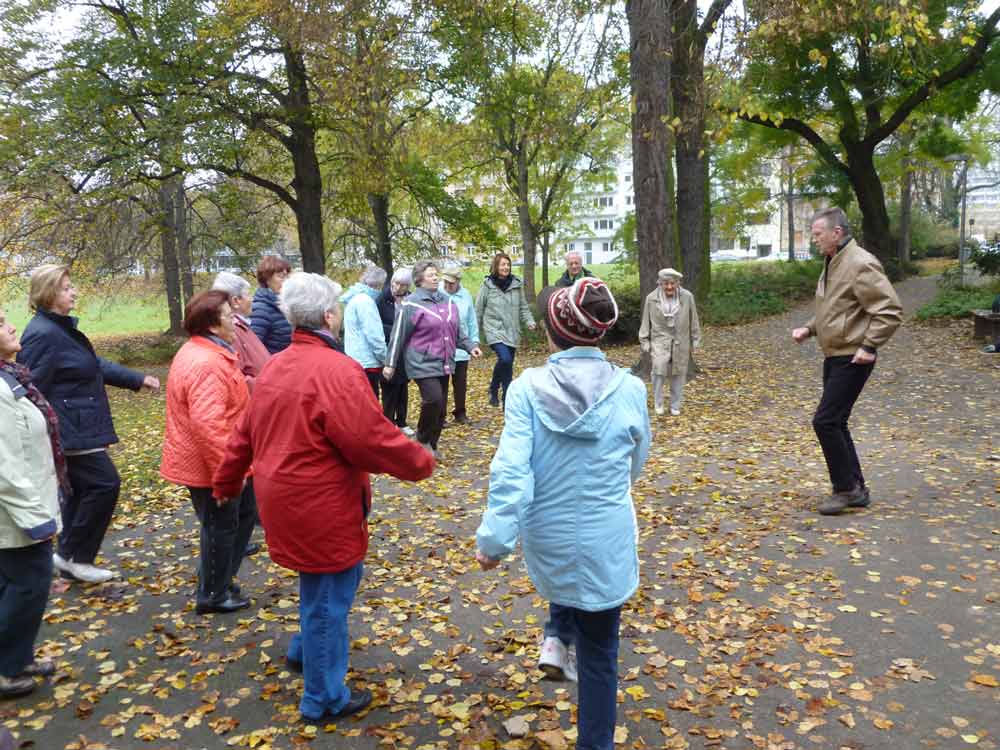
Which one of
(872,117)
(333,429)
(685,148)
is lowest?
(333,429)

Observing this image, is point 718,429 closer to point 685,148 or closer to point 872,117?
point 685,148

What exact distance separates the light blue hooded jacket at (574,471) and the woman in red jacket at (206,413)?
210cm

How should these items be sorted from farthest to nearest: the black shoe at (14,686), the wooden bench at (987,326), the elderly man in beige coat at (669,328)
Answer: the wooden bench at (987,326)
the elderly man in beige coat at (669,328)
the black shoe at (14,686)

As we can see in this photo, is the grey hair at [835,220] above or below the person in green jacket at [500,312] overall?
above

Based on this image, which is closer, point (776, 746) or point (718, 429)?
point (776, 746)

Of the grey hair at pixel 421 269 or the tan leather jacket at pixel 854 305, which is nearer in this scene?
the tan leather jacket at pixel 854 305

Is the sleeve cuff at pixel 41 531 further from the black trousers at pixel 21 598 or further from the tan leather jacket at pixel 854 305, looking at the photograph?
the tan leather jacket at pixel 854 305

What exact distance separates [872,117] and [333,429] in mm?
24282

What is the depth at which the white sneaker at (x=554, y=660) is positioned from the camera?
3.79 metres

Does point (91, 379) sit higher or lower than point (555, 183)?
lower

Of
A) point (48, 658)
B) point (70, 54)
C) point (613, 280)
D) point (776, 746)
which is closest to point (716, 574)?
point (776, 746)

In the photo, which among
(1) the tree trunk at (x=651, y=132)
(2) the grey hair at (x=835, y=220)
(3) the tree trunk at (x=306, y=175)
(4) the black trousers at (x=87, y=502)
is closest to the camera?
(4) the black trousers at (x=87, y=502)

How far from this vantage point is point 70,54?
638 inches

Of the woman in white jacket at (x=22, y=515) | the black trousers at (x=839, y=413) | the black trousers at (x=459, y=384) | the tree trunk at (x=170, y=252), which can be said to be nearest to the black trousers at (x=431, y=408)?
the black trousers at (x=459, y=384)
